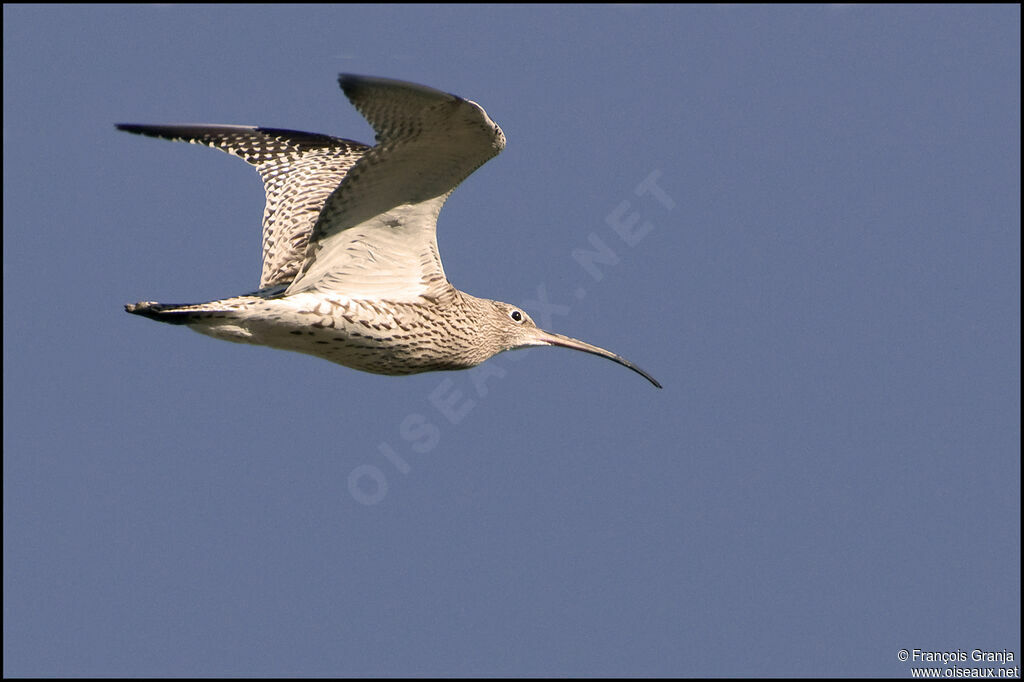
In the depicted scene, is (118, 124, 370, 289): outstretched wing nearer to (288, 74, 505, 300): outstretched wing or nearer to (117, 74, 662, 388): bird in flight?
(117, 74, 662, 388): bird in flight

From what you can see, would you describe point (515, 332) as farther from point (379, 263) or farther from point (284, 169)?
point (284, 169)

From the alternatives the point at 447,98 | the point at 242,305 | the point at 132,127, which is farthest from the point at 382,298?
the point at 132,127

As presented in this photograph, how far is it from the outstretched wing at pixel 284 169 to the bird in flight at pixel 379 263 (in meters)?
0.02

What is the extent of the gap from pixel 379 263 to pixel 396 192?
2.72 ft

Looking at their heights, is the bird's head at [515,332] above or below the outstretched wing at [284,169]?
below

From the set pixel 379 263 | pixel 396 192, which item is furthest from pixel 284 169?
pixel 396 192

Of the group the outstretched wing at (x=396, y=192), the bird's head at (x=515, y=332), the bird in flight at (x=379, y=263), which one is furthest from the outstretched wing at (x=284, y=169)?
the bird's head at (x=515, y=332)

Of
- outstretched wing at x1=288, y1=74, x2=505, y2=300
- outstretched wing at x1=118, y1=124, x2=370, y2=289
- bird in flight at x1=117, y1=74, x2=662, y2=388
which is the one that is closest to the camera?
outstretched wing at x1=288, y1=74, x2=505, y2=300

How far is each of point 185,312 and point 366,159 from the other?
1804mm

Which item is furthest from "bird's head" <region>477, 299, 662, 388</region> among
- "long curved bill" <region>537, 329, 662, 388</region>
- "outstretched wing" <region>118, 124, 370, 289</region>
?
"outstretched wing" <region>118, 124, 370, 289</region>

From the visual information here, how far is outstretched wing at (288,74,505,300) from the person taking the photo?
8.77m

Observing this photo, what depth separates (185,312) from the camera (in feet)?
31.6

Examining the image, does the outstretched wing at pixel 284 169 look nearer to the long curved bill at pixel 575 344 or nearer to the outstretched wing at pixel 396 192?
the outstretched wing at pixel 396 192

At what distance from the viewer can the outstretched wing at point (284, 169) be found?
37.6 ft
